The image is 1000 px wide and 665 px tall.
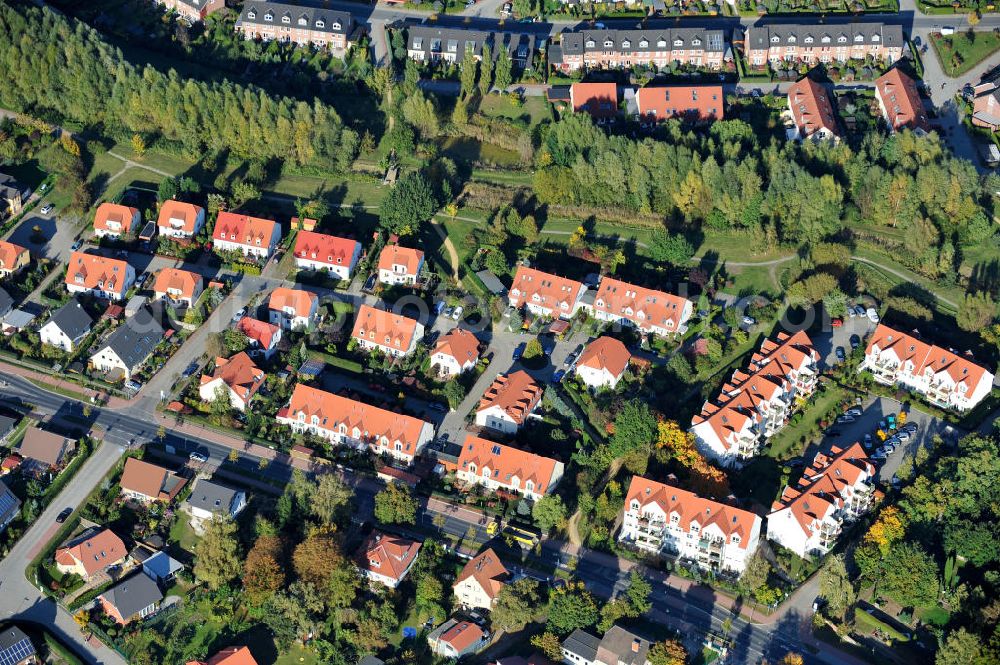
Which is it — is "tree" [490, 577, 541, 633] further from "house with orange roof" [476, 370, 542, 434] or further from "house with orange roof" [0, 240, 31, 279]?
"house with orange roof" [0, 240, 31, 279]

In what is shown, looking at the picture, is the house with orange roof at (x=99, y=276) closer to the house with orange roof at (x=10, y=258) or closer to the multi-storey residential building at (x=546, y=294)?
the house with orange roof at (x=10, y=258)

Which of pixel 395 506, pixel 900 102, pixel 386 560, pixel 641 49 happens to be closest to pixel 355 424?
pixel 395 506

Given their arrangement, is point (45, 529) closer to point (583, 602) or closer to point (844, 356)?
point (583, 602)

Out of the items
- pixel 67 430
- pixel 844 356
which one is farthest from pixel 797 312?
pixel 67 430

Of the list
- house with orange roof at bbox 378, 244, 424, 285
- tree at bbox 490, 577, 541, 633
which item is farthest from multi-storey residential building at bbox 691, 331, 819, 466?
house with orange roof at bbox 378, 244, 424, 285

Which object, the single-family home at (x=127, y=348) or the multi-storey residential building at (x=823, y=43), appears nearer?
the single-family home at (x=127, y=348)

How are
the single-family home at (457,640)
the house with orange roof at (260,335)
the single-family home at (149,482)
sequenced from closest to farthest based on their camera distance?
the single-family home at (457,640), the single-family home at (149,482), the house with orange roof at (260,335)

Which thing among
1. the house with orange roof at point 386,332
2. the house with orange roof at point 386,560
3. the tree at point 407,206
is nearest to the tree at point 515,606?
the house with orange roof at point 386,560
